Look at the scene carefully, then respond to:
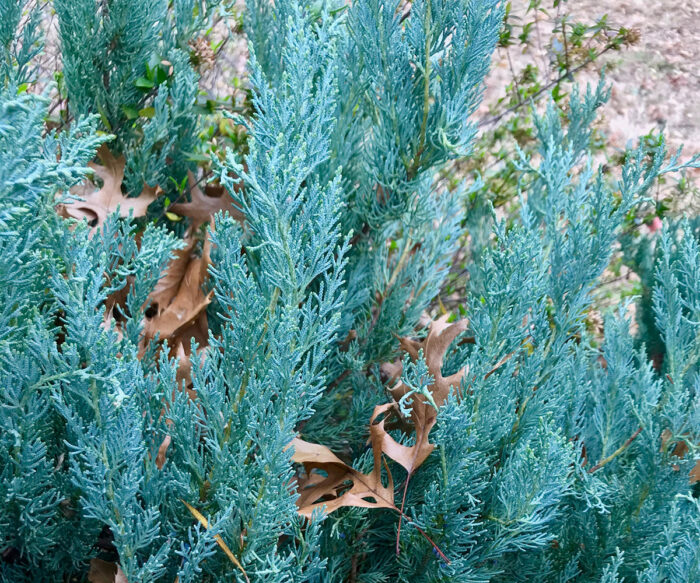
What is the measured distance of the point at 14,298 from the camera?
115 cm

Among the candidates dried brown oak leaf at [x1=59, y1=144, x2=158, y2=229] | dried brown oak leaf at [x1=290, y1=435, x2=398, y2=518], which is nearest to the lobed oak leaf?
dried brown oak leaf at [x1=59, y1=144, x2=158, y2=229]

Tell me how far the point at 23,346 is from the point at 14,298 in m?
0.13

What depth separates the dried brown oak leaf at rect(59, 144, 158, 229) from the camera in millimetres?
1727

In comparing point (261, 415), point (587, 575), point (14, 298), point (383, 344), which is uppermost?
point (14, 298)

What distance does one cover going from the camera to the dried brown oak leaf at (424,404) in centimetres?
140

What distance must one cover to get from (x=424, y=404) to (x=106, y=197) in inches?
38.5

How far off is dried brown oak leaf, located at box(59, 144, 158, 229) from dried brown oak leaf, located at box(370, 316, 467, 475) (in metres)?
0.78

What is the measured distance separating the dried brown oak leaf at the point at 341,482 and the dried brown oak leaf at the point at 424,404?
0.12 ft

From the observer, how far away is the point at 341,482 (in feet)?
4.72

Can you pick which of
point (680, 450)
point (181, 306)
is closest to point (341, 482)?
point (181, 306)

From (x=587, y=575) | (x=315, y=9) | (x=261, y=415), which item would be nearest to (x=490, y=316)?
(x=261, y=415)

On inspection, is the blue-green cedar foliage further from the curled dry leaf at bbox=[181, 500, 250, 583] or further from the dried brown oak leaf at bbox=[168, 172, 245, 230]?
the dried brown oak leaf at bbox=[168, 172, 245, 230]

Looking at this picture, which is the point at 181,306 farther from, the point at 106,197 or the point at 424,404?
the point at 424,404

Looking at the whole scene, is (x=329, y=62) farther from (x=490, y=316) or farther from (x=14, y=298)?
(x=14, y=298)
